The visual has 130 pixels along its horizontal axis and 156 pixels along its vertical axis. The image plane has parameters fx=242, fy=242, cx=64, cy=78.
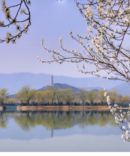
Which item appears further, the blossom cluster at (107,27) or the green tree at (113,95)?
the green tree at (113,95)

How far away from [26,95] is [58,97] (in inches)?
74.3

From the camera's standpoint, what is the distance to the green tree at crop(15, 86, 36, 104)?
9.77m

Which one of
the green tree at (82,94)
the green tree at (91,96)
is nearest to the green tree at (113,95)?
the green tree at (91,96)

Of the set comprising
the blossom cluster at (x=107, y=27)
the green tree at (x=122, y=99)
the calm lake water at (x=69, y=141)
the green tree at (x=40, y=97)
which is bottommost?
the calm lake water at (x=69, y=141)

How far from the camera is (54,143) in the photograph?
3965 millimetres

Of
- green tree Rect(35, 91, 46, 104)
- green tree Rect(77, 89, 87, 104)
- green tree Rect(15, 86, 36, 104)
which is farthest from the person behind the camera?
green tree Rect(15, 86, 36, 104)

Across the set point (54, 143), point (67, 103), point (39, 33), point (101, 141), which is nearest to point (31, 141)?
point (54, 143)

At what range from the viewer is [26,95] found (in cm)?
980

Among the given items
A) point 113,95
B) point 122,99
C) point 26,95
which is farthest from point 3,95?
point 122,99

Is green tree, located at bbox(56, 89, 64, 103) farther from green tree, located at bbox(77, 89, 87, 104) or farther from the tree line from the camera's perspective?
green tree, located at bbox(77, 89, 87, 104)

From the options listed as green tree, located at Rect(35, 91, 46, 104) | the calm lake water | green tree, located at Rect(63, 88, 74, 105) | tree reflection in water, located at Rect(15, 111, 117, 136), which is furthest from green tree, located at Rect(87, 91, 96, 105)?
green tree, located at Rect(35, 91, 46, 104)

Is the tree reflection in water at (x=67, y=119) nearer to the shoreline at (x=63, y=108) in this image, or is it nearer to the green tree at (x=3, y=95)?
the shoreline at (x=63, y=108)

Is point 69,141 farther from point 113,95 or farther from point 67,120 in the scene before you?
point 113,95

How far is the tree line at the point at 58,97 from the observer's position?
21.8 ft
